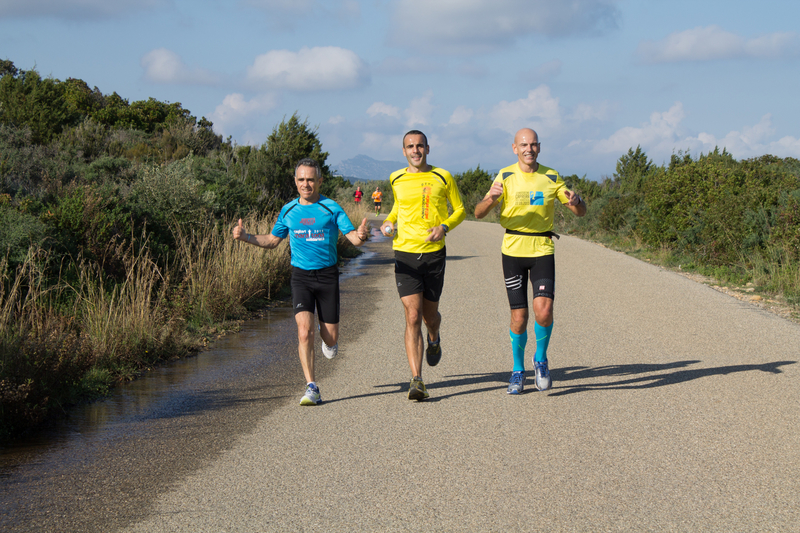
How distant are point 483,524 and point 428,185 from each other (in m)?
2.99

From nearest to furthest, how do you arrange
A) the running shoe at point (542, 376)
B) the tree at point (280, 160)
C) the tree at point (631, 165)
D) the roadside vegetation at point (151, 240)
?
the running shoe at point (542, 376)
the roadside vegetation at point (151, 240)
the tree at point (280, 160)
the tree at point (631, 165)

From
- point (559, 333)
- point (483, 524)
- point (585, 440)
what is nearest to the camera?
point (483, 524)

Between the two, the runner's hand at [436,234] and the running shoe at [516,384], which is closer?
the runner's hand at [436,234]

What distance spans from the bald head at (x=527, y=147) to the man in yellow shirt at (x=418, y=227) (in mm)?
656

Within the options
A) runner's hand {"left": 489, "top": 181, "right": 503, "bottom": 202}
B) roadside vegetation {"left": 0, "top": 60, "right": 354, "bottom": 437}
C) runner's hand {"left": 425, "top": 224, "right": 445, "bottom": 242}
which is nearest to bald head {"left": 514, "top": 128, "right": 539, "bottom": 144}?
runner's hand {"left": 489, "top": 181, "right": 503, "bottom": 202}

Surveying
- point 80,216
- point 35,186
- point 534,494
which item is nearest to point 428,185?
point 534,494

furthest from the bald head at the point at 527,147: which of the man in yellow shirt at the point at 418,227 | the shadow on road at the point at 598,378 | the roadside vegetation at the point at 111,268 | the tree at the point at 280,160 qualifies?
the tree at the point at 280,160

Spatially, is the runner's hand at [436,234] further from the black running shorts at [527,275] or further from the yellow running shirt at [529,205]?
the black running shorts at [527,275]

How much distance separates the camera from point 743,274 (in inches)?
533

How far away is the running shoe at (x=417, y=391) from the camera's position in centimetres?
568

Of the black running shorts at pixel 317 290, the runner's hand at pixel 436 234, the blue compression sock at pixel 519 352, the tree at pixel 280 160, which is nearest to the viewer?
the runner's hand at pixel 436 234

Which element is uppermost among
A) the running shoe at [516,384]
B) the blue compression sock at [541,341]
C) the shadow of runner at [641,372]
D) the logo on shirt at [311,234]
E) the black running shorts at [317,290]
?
the logo on shirt at [311,234]

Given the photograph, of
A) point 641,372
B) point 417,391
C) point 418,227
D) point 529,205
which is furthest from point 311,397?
point 641,372

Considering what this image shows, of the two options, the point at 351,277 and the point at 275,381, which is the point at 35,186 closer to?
the point at 351,277
